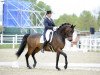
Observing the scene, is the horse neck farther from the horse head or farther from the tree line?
the tree line

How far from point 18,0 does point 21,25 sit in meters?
7.75

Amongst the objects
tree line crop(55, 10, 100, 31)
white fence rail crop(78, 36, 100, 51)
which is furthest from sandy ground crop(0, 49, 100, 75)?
tree line crop(55, 10, 100, 31)

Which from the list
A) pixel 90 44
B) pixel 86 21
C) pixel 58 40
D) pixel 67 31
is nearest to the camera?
pixel 67 31

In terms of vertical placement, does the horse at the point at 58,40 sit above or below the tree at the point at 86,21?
below

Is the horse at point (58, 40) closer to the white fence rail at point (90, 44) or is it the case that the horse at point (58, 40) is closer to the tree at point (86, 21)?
the white fence rail at point (90, 44)

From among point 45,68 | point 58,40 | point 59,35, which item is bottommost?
point 45,68

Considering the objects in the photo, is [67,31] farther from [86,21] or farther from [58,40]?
[86,21]

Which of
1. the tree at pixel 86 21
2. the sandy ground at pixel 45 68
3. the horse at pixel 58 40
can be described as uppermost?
the tree at pixel 86 21

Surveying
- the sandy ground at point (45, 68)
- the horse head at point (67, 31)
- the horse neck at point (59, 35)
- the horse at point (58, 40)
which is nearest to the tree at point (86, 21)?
the sandy ground at point (45, 68)

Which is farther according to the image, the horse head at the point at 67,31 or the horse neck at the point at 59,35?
the horse neck at the point at 59,35

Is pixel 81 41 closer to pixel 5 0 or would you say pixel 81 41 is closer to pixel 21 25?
pixel 21 25

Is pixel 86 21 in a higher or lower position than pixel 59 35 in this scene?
higher

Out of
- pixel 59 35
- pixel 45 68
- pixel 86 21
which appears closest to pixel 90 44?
pixel 59 35

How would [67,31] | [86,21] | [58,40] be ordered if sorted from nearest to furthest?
[67,31] < [58,40] < [86,21]
